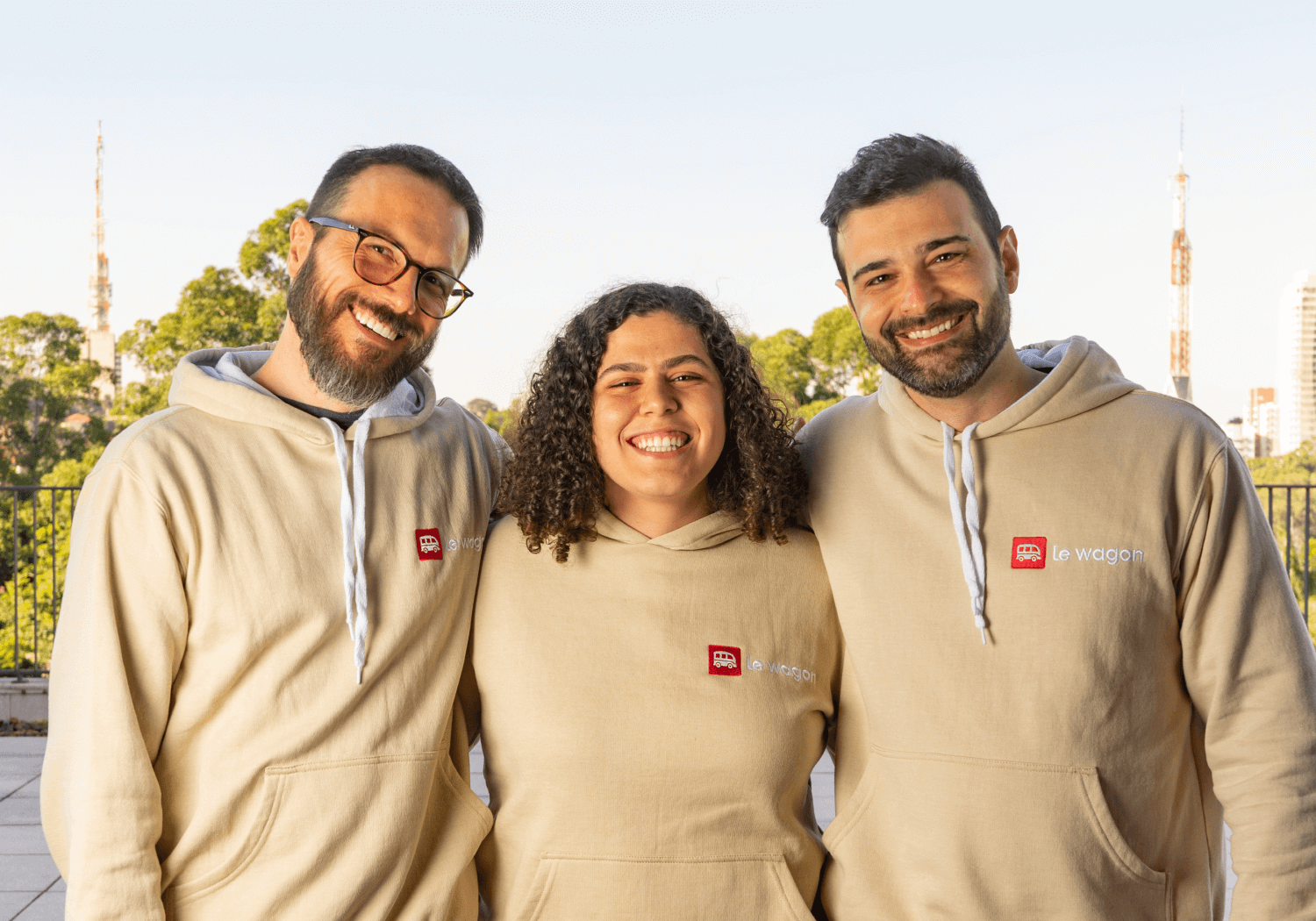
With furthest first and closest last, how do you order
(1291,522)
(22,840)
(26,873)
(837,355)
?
Answer: (837,355)
(1291,522)
(22,840)
(26,873)

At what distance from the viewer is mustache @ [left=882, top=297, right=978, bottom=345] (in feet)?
6.07

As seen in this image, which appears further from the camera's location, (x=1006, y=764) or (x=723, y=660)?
(x=723, y=660)

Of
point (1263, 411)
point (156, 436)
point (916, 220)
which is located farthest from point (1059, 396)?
point (1263, 411)

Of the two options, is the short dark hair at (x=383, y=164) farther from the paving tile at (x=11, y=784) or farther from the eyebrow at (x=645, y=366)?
the paving tile at (x=11, y=784)

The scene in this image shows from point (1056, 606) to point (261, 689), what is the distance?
4.31 feet

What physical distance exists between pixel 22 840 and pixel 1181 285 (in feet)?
279

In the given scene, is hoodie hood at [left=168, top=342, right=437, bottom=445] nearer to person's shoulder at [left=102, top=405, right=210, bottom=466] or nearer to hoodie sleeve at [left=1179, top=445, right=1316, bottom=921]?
person's shoulder at [left=102, top=405, right=210, bottom=466]

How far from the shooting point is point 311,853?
1726 millimetres

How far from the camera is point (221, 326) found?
63.5 feet

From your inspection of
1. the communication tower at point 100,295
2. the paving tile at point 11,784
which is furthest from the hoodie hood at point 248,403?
the communication tower at point 100,295

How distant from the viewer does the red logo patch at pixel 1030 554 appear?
1806mm

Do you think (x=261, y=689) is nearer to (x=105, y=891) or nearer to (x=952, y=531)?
(x=105, y=891)

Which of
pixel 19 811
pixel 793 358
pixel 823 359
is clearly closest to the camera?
pixel 19 811

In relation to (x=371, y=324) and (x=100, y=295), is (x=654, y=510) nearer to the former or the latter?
(x=371, y=324)
